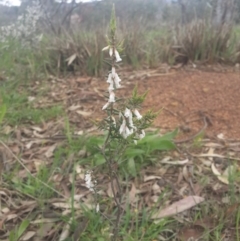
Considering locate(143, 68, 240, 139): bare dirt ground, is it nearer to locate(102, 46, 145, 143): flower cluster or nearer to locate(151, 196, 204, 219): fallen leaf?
locate(151, 196, 204, 219): fallen leaf

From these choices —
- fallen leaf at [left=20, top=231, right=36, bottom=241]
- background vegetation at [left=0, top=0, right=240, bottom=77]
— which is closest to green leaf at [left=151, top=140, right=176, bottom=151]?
fallen leaf at [left=20, top=231, right=36, bottom=241]

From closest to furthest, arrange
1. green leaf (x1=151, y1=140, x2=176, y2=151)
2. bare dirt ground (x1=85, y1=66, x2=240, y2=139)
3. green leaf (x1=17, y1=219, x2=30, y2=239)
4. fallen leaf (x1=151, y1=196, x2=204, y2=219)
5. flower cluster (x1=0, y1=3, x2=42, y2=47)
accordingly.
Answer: green leaf (x1=17, y1=219, x2=30, y2=239) < fallen leaf (x1=151, y1=196, x2=204, y2=219) < green leaf (x1=151, y1=140, x2=176, y2=151) < bare dirt ground (x1=85, y1=66, x2=240, y2=139) < flower cluster (x1=0, y1=3, x2=42, y2=47)

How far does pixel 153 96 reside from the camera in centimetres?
286

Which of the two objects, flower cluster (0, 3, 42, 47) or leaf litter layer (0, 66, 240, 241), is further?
flower cluster (0, 3, 42, 47)

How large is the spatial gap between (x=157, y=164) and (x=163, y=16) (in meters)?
6.19

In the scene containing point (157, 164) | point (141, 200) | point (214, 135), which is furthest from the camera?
point (214, 135)

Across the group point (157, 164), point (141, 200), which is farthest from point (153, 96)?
point (141, 200)

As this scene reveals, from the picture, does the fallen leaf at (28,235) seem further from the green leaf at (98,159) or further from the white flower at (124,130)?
the white flower at (124,130)

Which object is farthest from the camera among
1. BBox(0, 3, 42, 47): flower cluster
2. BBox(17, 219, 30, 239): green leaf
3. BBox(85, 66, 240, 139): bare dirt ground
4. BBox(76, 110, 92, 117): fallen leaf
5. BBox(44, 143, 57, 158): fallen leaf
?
BBox(0, 3, 42, 47): flower cluster

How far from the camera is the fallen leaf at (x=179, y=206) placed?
158 centimetres

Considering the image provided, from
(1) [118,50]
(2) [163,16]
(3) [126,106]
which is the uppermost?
(1) [118,50]

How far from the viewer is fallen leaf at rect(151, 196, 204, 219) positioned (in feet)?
5.19

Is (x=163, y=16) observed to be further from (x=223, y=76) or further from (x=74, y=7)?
(x=223, y=76)

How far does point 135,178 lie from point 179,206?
284 mm
